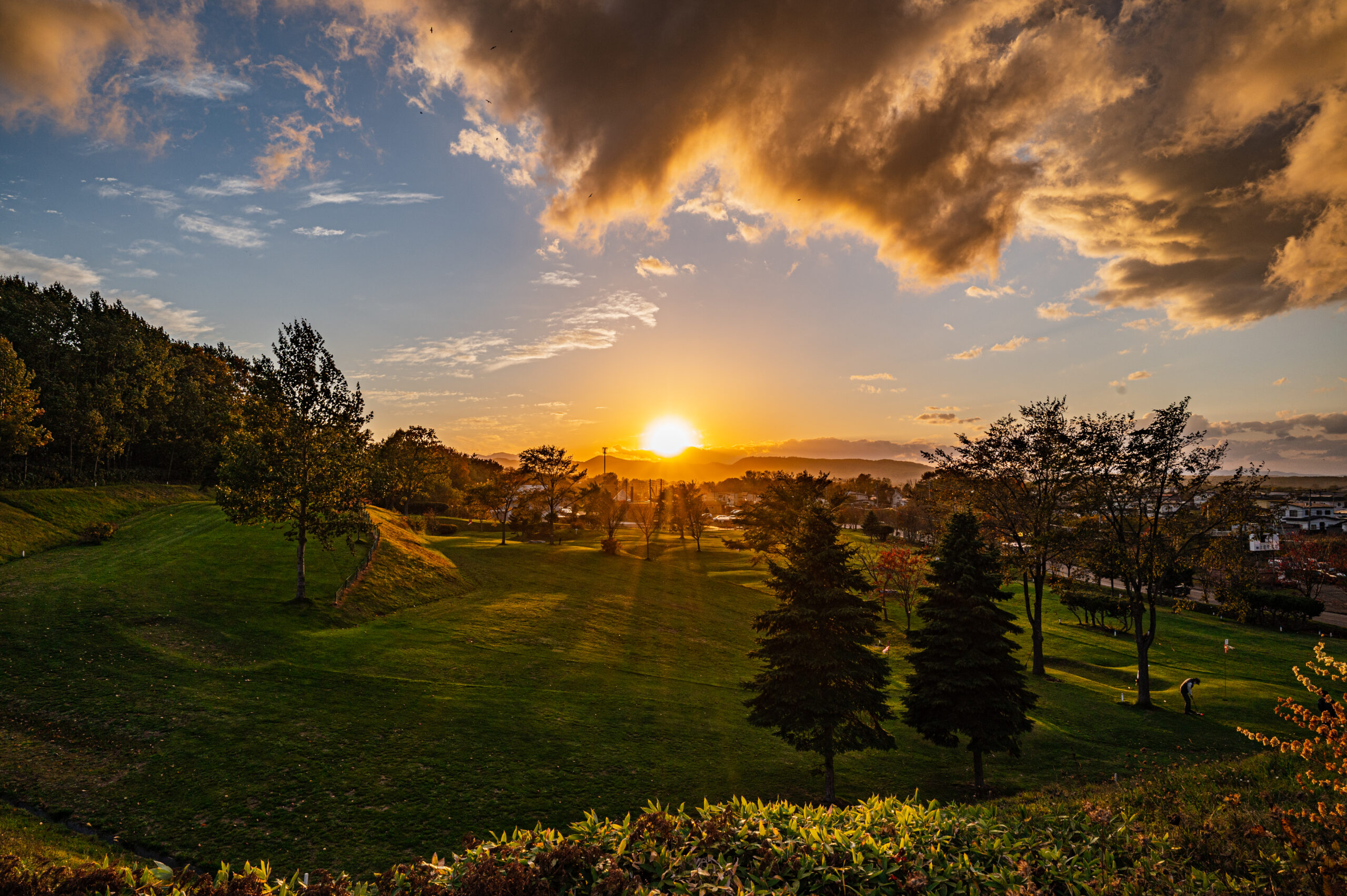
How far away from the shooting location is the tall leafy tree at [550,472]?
7606 cm

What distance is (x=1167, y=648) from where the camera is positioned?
1825 inches

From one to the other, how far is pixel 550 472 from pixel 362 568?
1566 inches

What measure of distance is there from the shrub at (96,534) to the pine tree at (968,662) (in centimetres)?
5925

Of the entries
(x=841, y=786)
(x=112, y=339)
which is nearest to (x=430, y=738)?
(x=841, y=786)

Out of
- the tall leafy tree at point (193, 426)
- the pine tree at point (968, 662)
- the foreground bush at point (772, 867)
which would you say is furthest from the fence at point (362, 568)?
the tall leafy tree at point (193, 426)

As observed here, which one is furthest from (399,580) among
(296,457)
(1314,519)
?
(1314,519)

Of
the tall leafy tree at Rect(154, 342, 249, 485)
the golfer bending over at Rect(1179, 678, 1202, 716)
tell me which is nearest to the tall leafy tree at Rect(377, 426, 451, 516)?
the tall leafy tree at Rect(154, 342, 249, 485)

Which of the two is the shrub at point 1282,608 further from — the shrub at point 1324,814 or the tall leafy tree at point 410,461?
the tall leafy tree at point 410,461

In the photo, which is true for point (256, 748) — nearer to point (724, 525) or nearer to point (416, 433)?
point (416, 433)

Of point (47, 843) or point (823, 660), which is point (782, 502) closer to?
point (823, 660)

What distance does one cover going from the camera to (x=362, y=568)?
126 feet

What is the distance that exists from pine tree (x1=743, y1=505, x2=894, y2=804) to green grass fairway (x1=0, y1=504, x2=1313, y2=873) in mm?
2317

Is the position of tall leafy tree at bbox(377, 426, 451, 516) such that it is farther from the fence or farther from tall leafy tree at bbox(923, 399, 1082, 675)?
tall leafy tree at bbox(923, 399, 1082, 675)

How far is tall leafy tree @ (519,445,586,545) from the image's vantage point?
250 feet
